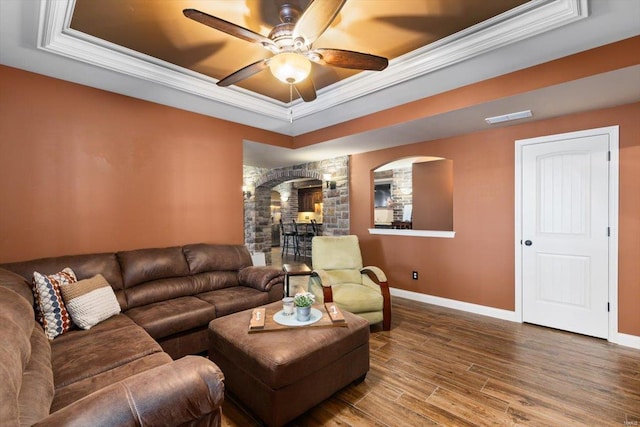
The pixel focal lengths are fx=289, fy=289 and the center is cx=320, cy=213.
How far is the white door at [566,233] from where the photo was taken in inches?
118

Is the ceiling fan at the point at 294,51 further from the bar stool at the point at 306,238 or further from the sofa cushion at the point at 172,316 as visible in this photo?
the bar stool at the point at 306,238

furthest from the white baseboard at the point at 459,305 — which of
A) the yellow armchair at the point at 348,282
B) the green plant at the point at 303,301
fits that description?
the green plant at the point at 303,301

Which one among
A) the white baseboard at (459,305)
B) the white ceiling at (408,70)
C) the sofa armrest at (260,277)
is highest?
the white ceiling at (408,70)

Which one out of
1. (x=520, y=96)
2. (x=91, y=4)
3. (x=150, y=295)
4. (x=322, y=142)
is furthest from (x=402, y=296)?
(x=91, y=4)

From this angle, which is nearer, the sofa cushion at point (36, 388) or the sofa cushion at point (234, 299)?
the sofa cushion at point (36, 388)

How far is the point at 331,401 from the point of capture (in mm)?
2072

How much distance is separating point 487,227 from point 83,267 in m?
4.39

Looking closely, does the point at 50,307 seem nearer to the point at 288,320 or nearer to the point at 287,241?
the point at 288,320

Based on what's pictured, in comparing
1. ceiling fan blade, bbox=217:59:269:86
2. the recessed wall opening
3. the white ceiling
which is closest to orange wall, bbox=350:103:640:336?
the white ceiling

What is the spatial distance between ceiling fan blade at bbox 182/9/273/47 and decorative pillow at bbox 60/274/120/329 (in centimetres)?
206

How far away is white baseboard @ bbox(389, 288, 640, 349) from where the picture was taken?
2.84 m

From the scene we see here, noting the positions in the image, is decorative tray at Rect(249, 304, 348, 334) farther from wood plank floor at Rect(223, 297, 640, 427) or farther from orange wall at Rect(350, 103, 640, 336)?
orange wall at Rect(350, 103, 640, 336)

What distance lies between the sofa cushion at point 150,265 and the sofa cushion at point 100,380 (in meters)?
1.26

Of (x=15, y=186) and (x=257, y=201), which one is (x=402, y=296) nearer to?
(x=257, y=201)
